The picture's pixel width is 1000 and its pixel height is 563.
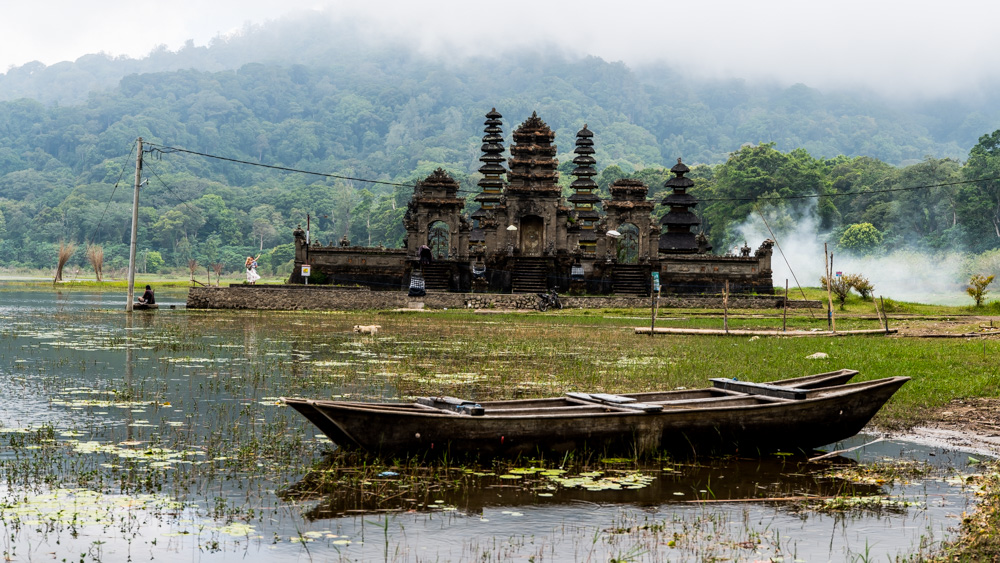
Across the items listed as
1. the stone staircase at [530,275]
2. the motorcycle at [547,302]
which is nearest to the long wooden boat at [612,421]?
the motorcycle at [547,302]

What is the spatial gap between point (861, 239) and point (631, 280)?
1545 inches

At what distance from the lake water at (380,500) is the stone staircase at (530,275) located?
3612 cm

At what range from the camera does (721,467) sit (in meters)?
10.9

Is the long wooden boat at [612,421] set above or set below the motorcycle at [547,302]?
below

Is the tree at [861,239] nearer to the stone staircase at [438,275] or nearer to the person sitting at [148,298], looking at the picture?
the stone staircase at [438,275]

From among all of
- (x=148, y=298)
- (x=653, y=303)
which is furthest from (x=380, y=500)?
(x=148, y=298)

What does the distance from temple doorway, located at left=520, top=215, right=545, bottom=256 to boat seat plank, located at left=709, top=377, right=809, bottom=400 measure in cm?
4230

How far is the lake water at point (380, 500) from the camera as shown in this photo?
7891 mm

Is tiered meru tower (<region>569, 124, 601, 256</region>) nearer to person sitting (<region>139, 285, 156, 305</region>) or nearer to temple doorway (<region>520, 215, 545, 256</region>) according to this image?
temple doorway (<region>520, 215, 545, 256</region>)

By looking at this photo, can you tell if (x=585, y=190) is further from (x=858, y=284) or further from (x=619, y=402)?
(x=619, y=402)

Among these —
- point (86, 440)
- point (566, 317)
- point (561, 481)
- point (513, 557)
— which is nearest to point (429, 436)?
point (561, 481)

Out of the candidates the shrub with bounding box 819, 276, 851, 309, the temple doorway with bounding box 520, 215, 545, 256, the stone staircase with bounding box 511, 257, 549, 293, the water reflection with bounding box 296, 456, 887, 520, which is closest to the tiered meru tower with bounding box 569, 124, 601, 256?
the temple doorway with bounding box 520, 215, 545, 256

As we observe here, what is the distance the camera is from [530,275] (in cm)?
5144

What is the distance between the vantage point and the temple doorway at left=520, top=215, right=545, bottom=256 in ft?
182
